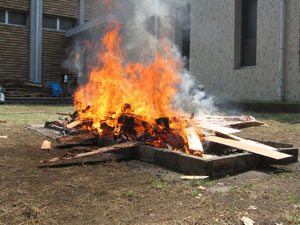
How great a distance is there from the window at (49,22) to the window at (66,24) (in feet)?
1.86

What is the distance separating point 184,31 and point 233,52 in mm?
5623

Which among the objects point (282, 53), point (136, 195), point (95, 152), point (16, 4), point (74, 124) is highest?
point (16, 4)

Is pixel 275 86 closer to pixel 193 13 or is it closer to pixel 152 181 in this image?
pixel 193 13

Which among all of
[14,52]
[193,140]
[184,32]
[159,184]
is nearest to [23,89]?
[14,52]

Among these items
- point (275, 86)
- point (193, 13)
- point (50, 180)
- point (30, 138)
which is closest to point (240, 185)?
point (50, 180)

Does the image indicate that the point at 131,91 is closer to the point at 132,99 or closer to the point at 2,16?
the point at 132,99

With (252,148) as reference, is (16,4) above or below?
above

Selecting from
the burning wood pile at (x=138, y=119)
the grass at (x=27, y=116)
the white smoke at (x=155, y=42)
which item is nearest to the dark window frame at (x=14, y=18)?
the white smoke at (x=155, y=42)

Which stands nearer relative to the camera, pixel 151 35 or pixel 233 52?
pixel 151 35

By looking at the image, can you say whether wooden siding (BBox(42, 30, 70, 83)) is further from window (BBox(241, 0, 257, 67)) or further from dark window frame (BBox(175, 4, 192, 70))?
window (BBox(241, 0, 257, 67))

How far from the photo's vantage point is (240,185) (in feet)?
12.7

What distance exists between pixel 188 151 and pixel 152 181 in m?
1.42

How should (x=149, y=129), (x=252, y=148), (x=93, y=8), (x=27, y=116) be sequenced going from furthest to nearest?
(x=93, y=8) < (x=27, y=116) < (x=149, y=129) < (x=252, y=148)

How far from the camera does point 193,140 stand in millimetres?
5320
